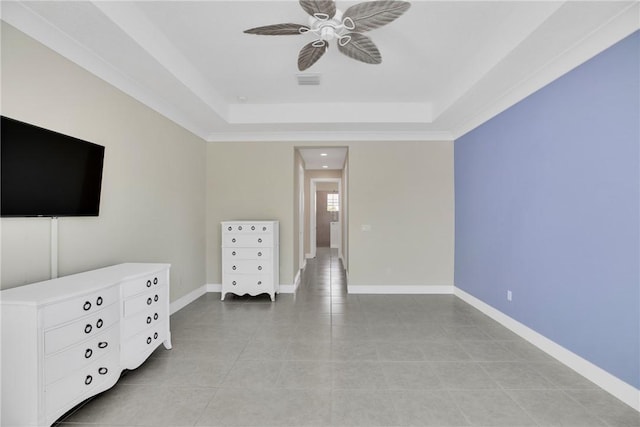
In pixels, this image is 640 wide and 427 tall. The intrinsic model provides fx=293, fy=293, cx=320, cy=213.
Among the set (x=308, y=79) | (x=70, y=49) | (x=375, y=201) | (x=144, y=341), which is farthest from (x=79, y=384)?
(x=375, y=201)

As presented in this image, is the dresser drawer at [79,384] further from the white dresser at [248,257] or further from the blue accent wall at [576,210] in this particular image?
the blue accent wall at [576,210]

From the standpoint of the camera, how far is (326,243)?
1199 cm

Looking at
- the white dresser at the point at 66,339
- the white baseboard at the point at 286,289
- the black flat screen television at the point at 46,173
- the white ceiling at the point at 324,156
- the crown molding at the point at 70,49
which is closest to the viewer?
the white dresser at the point at 66,339

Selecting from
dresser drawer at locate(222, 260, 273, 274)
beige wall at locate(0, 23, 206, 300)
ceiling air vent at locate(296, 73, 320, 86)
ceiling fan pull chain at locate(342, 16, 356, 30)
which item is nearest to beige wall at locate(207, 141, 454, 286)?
beige wall at locate(0, 23, 206, 300)

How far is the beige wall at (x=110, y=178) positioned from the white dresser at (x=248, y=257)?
546 millimetres

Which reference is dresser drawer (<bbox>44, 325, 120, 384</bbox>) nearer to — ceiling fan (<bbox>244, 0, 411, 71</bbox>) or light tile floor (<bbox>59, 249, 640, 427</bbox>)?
light tile floor (<bbox>59, 249, 640, 427</bbox>)

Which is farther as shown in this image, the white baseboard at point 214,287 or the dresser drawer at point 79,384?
the white baseboard at point 214,287

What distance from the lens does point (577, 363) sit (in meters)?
2.44

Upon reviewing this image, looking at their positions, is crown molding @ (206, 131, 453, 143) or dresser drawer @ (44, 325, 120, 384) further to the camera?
crown molding @ (206, 131, 453, 143)

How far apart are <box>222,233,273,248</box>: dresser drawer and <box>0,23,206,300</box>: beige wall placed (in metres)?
0.59

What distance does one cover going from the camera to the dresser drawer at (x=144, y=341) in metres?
2.26

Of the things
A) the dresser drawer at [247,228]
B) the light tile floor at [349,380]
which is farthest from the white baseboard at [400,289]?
the dresser drawer at [247,228]

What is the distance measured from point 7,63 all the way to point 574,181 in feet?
13.9

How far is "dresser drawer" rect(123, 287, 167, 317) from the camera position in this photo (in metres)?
2.27
